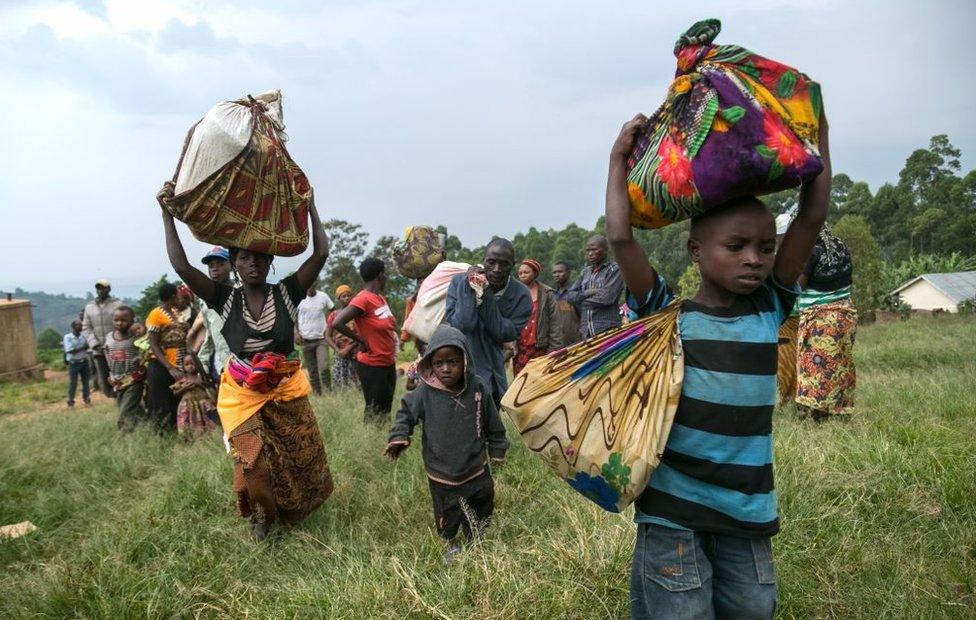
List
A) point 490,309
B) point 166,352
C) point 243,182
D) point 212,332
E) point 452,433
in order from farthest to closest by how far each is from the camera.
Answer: point 166,352
point 212,332
point 490,309
point 452,433
point 243,182

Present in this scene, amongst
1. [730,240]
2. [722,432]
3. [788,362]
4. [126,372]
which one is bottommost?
[126,372]

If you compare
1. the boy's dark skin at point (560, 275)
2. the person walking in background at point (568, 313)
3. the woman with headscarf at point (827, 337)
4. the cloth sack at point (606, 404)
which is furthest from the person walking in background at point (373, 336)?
the cloth sack at point (606, 404)

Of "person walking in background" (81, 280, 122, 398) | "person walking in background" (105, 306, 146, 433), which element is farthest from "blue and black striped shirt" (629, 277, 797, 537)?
"person walking in background" (81, 280, 122, 398)

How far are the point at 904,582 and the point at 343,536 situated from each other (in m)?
2.71

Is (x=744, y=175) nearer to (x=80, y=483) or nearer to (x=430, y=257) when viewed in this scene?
(x=430, y=257)

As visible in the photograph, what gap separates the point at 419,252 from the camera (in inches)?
222

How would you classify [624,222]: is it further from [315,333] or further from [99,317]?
[99,317]

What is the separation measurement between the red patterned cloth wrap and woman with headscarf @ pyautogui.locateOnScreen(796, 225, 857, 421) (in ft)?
11.7

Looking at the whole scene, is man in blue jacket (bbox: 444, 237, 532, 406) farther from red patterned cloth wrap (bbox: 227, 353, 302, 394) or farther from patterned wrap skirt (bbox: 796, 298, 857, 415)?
patterned wrap skirt (bbox: 796, 298, 857, 415)

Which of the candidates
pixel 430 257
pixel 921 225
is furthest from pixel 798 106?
pixel 921 225

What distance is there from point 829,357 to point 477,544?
3080mm

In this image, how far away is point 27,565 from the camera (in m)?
3.70

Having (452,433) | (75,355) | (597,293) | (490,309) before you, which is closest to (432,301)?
(490,309)

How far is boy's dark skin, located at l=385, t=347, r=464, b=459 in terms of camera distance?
341cm
